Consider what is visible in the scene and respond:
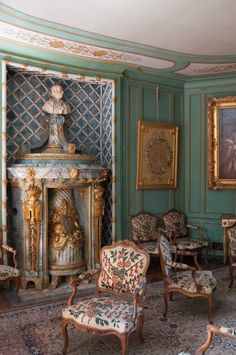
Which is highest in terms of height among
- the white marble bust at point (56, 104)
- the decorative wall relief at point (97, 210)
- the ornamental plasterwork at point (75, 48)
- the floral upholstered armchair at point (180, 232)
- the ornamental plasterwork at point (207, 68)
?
the ornamental plasterwork at point (207, 68)

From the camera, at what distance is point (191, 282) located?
11.8ft

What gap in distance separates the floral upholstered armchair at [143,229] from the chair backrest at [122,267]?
213 cm

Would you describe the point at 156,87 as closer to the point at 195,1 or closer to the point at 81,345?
the point at 195,1

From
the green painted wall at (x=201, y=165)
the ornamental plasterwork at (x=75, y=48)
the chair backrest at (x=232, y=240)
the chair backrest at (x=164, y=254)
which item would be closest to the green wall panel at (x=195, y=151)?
the green painted wall at (x=201, y=165)

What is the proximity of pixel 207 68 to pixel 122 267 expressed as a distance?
3586 millimetres

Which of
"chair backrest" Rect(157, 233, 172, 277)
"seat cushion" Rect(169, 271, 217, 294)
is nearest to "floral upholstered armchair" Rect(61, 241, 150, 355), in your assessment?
"chair backrest" Rect(157, 233, 172, 277)

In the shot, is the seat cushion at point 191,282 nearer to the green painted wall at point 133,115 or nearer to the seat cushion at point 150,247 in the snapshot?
the seat cushion at point 150,247

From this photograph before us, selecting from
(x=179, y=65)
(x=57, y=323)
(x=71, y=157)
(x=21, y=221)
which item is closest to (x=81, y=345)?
(x=57, y=323)

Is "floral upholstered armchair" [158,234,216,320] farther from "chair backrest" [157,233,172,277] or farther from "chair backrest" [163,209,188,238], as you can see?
"chair backrest" [163,209,188,238]

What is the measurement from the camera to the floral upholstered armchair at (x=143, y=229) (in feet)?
17.7

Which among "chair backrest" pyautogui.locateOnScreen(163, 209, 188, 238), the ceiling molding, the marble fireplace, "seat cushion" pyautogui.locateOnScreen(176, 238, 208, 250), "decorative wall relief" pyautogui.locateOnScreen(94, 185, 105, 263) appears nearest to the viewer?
the ceiling molding

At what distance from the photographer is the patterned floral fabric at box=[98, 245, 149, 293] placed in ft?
10.1

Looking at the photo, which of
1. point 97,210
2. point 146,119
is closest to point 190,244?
point 97,210

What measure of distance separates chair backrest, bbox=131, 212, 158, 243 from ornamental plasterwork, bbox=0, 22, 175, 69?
7.44 feet
